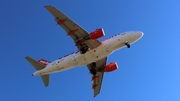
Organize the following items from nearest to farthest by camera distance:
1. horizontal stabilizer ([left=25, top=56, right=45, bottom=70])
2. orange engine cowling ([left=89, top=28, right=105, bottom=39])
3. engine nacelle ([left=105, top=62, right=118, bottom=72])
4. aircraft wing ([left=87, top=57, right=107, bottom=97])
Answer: orange engine cowling ([left=89, top=28, right=105, bottom=39]), horizontal stabilizer ([left=25, top=56, right=45, bottom=70]), engine nacelle ([left=105, top=62, right=118, bottom=72]), aircraft wing ([left=87, top=57, right=107, bottom=97])

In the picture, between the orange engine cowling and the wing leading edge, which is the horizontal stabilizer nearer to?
the wing leading edge

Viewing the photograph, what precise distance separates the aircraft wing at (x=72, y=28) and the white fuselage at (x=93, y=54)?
1.54m

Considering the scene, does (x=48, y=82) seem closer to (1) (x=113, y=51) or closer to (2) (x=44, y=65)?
(2) (x=44, y=65)

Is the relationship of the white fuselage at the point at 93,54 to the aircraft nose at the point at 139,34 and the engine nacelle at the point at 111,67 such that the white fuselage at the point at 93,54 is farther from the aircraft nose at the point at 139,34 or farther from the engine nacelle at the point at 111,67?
the engine nacelle at the point at 111,67

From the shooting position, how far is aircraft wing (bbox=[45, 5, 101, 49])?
183ft

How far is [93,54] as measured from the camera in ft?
201

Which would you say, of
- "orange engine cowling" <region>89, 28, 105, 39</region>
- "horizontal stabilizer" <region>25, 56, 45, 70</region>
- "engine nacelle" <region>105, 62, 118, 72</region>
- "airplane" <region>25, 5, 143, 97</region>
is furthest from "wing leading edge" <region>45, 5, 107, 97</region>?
"engine nacelle" <region>105, 62, 118, 72</region>

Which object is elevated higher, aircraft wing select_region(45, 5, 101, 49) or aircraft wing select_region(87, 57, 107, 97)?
aircraft wing select_region(45, 5, 101, 49)

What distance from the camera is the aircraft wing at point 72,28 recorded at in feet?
183

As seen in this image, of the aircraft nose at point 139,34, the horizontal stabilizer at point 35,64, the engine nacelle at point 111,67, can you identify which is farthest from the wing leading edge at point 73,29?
the engine nacelle at point 111,67

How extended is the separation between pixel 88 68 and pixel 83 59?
10.1 m

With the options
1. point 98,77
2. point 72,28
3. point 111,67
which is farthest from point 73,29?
point 98,77

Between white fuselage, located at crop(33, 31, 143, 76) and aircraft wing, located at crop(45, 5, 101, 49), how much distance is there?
154 cm

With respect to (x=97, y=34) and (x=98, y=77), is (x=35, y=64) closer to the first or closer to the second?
(x=97, y=34)
